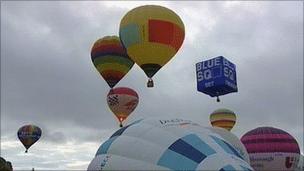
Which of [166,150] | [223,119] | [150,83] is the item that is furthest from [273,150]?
[166,150]

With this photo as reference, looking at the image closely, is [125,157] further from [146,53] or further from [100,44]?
[100,44]

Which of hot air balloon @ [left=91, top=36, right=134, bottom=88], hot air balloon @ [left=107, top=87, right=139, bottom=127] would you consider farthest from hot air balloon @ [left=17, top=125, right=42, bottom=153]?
hot air balloon @ [left=91, top=36, right=134, bottom=88]

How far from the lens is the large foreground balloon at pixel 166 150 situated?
10.1m

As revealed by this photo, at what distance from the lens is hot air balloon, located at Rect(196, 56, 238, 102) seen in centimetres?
2384

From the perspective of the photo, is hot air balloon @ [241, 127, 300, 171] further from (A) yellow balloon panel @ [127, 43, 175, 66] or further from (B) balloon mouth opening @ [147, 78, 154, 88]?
(A) yellow balloon panel @ [127, 43, 175, 66]

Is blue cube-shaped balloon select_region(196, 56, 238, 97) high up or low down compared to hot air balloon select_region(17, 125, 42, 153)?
down

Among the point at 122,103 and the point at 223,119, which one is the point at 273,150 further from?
the point at 223,119

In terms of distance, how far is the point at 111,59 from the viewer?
2997cm

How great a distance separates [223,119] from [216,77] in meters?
18.7

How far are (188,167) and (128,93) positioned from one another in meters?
27.6

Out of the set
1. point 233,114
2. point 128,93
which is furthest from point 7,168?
point 233,114

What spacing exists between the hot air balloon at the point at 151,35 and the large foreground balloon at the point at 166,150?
12235mm

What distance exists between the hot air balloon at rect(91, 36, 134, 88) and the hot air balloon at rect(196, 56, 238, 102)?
22.3 feet

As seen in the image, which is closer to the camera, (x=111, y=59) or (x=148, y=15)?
(x=148, y=15)
